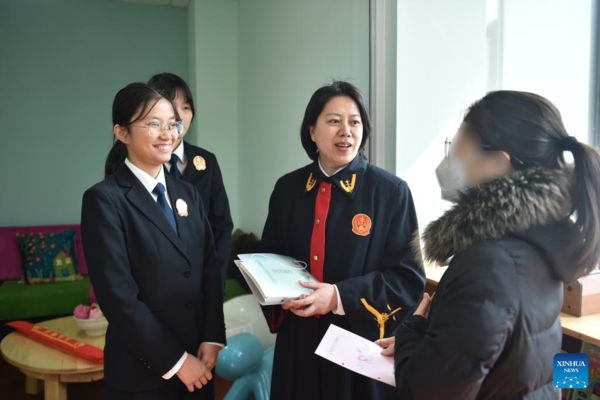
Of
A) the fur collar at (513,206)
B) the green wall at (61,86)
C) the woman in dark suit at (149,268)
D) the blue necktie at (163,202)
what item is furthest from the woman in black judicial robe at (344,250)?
the green wall at (61,86)

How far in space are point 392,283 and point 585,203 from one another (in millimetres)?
656

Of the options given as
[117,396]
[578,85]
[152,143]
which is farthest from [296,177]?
[578,85]

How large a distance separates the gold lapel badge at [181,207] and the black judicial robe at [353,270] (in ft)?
1.22

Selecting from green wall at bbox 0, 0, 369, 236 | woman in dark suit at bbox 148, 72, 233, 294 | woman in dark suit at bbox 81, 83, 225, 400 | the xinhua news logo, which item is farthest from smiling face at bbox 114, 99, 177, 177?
green wall at bbox 0, 0, 369, 236

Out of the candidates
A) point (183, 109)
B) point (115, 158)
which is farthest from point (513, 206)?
point (183, 109)

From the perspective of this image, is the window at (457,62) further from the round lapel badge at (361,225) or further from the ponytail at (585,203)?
the ponytail at (585,203)

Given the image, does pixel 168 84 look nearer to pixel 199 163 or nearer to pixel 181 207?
pixel 199 163

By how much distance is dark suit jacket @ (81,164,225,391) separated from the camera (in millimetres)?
1210

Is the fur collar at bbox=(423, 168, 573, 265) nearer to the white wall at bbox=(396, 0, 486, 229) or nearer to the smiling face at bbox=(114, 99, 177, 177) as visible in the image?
the smiling face at bbox=(114, 99, 177, 177)

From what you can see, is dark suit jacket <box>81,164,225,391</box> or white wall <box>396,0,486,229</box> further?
white wall <box>396,0,486,229</box>

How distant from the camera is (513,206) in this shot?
0.79 m

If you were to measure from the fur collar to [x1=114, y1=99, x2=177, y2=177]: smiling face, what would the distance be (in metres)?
0.92

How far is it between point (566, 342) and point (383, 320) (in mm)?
637

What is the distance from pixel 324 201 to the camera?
1436mm
